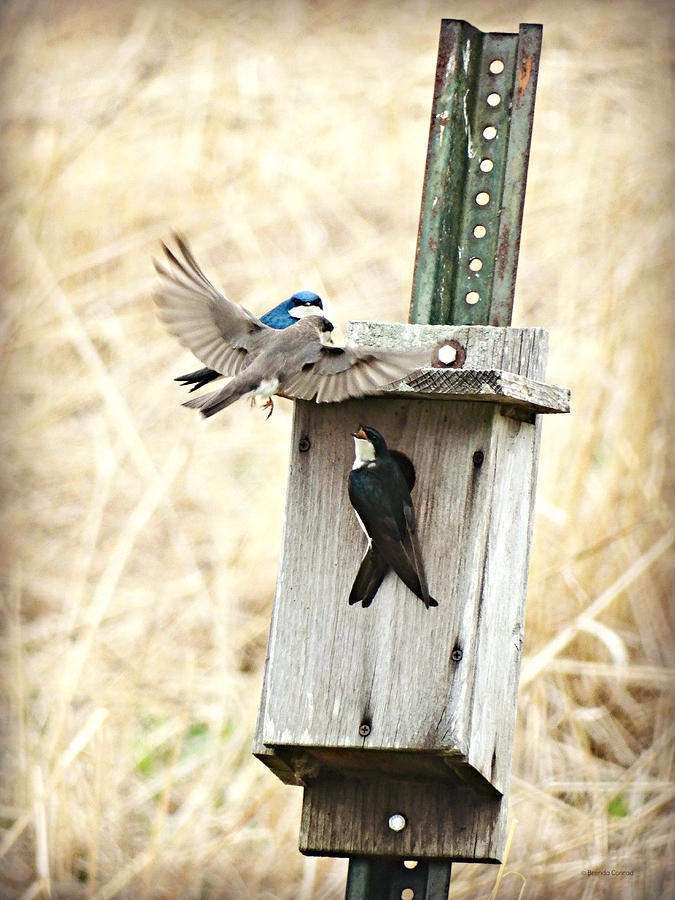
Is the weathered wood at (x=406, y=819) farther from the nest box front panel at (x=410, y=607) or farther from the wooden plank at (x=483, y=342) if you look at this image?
the wooden plank at (x=483, y=342)

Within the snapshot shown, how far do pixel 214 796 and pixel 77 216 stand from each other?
1997mm

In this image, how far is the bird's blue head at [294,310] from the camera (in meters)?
2.92

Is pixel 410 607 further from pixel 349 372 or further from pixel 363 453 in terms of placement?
pixel 349 372

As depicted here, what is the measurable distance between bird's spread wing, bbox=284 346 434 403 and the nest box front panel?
122 millimetres

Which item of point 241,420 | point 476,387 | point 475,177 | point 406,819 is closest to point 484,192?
point 475,177

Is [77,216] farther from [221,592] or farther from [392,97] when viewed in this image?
[221,592]

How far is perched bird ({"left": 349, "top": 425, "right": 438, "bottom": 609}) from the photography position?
7.22ft

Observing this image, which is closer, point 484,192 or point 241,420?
point 484,192

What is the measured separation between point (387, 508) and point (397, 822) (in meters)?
0.52

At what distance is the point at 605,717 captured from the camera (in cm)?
379

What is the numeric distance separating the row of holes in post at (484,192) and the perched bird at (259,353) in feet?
0.72

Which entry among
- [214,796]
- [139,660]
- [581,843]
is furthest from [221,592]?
[581,843]

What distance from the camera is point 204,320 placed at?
2.34 meters

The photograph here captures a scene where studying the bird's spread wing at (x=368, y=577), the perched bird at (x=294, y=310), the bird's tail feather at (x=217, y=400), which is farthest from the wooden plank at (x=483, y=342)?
the perched bird at (x=294, y=310)
